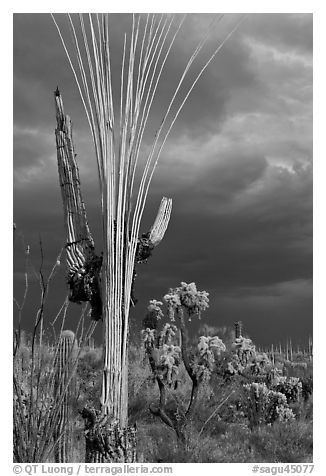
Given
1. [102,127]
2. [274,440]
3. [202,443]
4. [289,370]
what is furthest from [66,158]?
[289,370]

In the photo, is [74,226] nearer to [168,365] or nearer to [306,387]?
[168,365]

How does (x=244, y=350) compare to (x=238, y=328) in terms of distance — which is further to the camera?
(x=238, y=328)

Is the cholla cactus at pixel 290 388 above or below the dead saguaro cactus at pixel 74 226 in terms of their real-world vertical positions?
below

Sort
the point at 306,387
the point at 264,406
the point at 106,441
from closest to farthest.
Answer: the point at 106,441 < the point at 264,406 < the point at 306,387

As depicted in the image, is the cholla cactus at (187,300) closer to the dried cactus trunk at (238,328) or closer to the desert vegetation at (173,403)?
the desert vegetation at (173,403)

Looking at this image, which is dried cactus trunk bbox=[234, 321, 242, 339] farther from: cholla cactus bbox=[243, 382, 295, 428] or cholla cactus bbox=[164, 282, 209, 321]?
cholla cactus bbox=[164, 282, 209, 321]

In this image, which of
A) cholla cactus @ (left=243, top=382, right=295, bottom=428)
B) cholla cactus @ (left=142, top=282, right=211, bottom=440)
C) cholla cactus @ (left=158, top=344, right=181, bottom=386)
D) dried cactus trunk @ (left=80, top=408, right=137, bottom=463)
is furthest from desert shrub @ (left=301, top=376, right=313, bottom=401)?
dried cactus trunk @ (left=80, top=408, right=137, bottom=463)

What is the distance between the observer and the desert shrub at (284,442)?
10.7ft

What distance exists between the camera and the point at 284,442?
134 inches

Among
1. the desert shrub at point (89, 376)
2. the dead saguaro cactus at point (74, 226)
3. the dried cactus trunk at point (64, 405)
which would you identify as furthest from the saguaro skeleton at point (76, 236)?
the desert shrub at point (89, 376)

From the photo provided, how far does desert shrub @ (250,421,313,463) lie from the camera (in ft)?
10.7

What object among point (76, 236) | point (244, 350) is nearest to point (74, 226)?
point (76, 236)

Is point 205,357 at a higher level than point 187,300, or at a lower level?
lower
